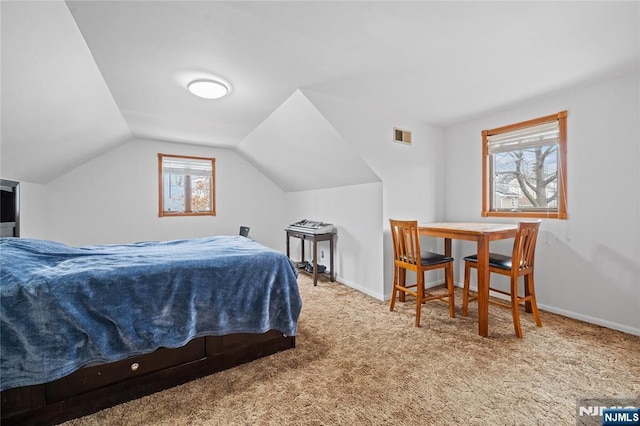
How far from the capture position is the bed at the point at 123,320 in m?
1.34

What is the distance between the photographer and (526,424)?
137cm

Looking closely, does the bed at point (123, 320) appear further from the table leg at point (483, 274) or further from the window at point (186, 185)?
the window at point (186, 185)

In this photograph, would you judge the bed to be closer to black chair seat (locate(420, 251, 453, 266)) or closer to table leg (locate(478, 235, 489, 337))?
black chair seat (locate(420, 251, 453, 266))

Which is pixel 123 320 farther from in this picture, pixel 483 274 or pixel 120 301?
pixel 483 274

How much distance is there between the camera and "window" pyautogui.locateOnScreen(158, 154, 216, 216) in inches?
179

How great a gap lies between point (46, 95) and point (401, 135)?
3.39m

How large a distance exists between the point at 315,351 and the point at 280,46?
2257 millimetres

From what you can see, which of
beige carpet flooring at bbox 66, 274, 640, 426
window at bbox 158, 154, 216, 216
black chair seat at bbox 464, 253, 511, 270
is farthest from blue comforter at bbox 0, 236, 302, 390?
window at bbox 158, 154, 216, 216

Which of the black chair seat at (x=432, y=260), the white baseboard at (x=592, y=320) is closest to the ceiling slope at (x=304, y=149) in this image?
the black chair seat at (x=432, y=260)

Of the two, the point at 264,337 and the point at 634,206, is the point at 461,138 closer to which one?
the point at 634,206

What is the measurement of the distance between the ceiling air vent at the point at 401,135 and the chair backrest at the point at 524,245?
164 cm

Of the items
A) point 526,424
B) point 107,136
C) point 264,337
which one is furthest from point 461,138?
point 107,136

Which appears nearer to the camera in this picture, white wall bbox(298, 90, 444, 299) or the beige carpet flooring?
the beige carpet flooring

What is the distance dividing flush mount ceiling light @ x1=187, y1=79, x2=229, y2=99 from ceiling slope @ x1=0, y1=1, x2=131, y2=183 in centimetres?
71
